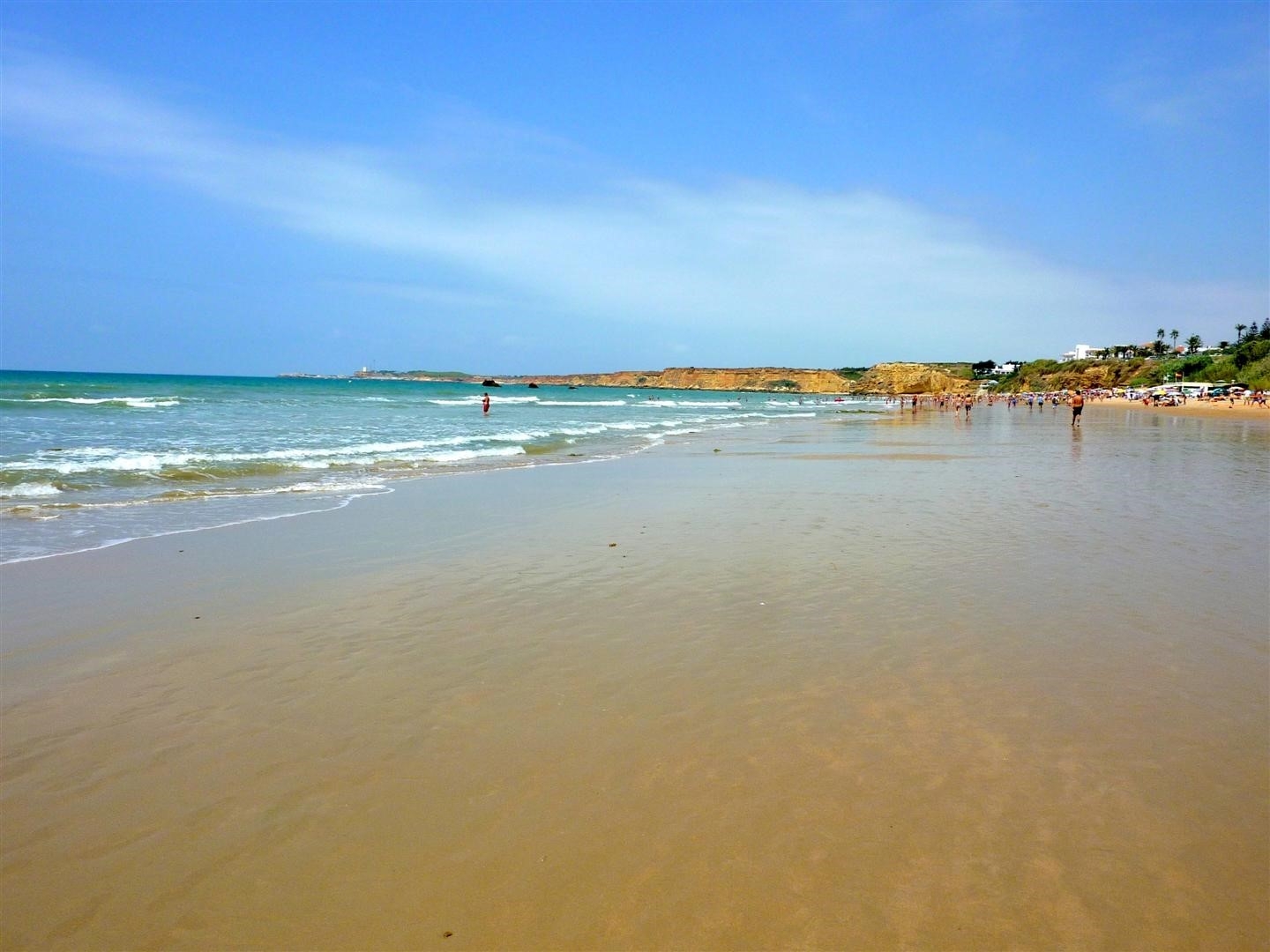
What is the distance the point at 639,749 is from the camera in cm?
378

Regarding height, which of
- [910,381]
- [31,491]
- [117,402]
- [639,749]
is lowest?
[639,749]

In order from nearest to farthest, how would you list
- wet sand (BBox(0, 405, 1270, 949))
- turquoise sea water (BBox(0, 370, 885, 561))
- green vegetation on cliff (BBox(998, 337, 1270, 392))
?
wet sand (BBox(0, 405, 1270, 949)) < turquoise sea water (BBox(0, 370, 885, 561)) < green vegetation on cliff (BBox(998, 337, 1270, 392))

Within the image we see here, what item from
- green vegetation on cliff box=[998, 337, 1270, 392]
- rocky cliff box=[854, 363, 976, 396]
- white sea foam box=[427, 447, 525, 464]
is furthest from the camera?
rocky cliff box=[854, 363, 976, 396]

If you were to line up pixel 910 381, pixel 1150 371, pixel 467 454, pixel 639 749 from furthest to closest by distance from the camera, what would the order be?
pixel 910 381 < pixel 1150 371 < pixel 467 454 < pixel 639 749

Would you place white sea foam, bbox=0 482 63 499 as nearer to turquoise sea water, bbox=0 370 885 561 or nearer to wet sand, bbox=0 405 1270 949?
turquoise sea water, bbox=0 370 885 561

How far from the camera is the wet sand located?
2.66 meters

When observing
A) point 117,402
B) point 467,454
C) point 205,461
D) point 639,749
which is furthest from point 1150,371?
point 639,749

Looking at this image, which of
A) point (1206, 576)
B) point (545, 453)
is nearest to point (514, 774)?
point (1206, 576)

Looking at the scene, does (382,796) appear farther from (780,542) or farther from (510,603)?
(780,542)

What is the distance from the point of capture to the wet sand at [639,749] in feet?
8.73

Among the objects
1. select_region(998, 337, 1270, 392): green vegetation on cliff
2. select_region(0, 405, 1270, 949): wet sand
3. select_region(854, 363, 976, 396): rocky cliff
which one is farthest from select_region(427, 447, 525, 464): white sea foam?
select_region(854, 363, 976, 396): rocky cliff

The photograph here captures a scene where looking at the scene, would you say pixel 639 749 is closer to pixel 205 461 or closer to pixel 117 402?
pixel 205 461

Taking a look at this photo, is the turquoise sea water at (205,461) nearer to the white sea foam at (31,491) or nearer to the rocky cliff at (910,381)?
the white sea foam at (31,491)

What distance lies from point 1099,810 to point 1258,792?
0.77 m
